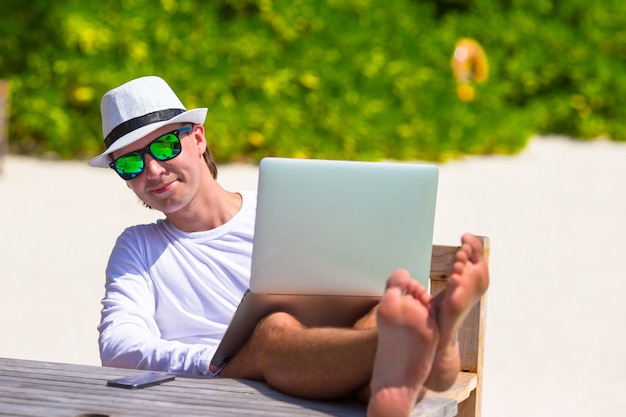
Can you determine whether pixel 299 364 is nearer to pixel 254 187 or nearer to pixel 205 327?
pixel 205 327

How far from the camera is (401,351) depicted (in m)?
2.14

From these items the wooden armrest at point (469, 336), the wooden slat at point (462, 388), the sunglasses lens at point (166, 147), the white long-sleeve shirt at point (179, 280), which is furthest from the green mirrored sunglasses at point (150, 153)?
the wooden slat at point (462, 388)

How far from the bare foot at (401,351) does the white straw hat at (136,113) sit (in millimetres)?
1009

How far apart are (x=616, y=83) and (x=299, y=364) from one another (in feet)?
43.1

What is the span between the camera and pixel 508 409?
477 centimetres

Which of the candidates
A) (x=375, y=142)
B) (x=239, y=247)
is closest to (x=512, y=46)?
(x=375, y=142)

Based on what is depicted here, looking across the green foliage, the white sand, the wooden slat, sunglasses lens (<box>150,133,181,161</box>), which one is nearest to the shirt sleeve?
sunglasses lens (<box>150,133,181,161</box>)

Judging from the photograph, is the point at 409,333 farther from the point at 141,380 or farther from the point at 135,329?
the point at 135,329

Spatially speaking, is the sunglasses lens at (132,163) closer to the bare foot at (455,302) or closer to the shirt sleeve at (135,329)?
the shirt sleeve at (135,329)

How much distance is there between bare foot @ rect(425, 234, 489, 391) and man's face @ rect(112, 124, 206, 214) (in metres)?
0.97

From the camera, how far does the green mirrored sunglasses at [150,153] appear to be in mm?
2898

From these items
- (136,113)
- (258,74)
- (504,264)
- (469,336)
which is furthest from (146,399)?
(258,74)

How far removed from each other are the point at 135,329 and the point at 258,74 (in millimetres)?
8453

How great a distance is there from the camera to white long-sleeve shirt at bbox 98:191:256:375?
2.81 meters
